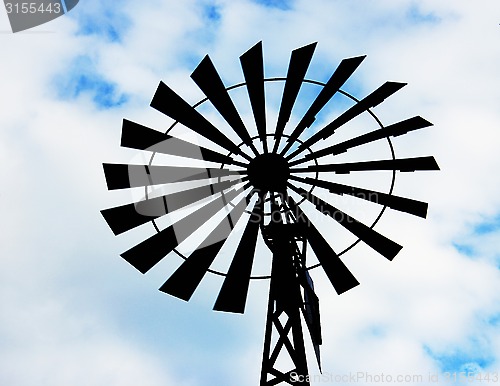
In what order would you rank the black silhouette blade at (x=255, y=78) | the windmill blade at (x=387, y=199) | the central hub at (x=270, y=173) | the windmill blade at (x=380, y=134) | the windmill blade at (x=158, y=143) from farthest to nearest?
the central hub at (x=270, y=173) < the windmill blade at (x=387, y=199) < the windmill blade at (x=380, y=134) < the black silhouette blade at (x=255, y=78) < the windmill blade at (x=158, y=143)

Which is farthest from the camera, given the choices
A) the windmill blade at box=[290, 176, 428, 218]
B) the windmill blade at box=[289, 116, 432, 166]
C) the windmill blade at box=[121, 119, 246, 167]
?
the windmill blade at box=[290, 176, 428, 218]

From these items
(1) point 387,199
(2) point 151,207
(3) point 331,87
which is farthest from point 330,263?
(2) point 151,207

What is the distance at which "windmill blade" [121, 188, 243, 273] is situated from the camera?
6672 mm

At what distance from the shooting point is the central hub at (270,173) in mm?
7348

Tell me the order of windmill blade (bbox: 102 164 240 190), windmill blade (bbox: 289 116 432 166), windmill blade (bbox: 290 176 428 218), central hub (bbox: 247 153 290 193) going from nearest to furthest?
windmill blade (bbox: 102 164 240 190) < windmill blade (bbox: 289 116 432 166) < windmill blade (bbox: 290 176 428 218) < central hub (bbox: 247 153 290 193)

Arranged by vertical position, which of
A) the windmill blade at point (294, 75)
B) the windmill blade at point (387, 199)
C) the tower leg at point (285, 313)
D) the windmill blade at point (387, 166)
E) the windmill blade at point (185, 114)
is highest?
the windmill blade at point (294, 75)

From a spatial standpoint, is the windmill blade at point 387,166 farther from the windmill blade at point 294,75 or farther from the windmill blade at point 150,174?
the windmill blade at point 150,174

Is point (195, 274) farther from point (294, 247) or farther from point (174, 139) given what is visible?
point (174, 139)

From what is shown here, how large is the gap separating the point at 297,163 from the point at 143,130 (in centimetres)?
246

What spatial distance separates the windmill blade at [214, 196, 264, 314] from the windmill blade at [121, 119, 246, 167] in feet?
4.20

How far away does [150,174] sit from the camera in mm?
6969

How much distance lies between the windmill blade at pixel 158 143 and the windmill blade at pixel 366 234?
197 centimetres

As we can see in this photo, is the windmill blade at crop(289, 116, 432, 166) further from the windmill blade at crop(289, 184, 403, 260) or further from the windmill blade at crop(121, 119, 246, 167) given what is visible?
the windmill blade at crop(121, 119, 246, 167)

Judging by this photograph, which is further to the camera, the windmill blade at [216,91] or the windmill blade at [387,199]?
the windmill blade at [387,199]
